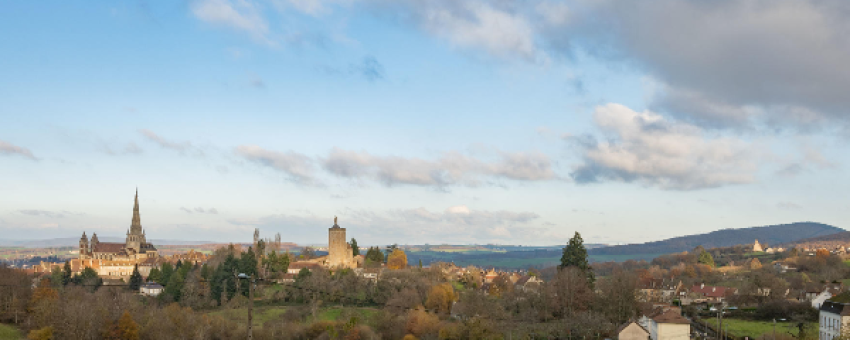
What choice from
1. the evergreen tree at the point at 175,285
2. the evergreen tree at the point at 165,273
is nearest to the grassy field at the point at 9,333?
the evergreen tree at the point at 175,285

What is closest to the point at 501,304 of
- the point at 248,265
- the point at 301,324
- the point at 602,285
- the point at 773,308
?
the point at 602,285

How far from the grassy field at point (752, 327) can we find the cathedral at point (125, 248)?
10287 cm

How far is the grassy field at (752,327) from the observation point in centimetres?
5241

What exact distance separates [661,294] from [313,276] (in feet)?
156

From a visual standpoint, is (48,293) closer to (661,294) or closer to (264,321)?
(264,321)

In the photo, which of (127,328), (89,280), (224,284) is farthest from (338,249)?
(127,328)

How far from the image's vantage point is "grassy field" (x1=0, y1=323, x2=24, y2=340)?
2090 inches

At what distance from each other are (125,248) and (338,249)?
181 feet

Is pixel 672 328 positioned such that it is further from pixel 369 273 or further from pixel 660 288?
pixel 369 273

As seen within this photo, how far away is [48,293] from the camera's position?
212 feet

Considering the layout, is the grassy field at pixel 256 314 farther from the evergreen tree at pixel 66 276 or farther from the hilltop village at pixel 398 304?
the evergreen tree at pixel 66 276

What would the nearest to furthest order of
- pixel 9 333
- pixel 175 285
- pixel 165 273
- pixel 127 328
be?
1. pixel 127 328
2. pixel 9 333
3. pixel 175 285
4. pixel 165 273

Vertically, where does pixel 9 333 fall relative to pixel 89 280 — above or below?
below

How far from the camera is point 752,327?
5681 centimetres
